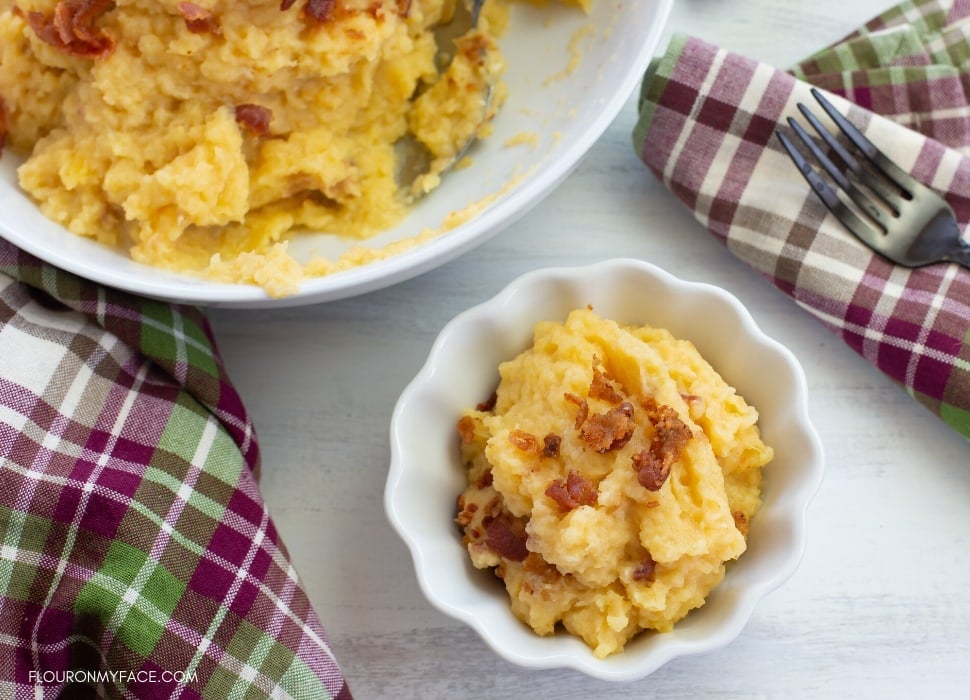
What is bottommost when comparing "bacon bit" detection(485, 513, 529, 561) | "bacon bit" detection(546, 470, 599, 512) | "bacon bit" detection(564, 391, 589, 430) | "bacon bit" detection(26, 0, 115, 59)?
"bacon bit" detection(485, 513, 529, 561)

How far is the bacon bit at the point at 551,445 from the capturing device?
1.61 m

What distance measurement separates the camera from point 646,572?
1577mm

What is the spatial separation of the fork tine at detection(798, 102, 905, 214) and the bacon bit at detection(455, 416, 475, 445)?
3.19ft

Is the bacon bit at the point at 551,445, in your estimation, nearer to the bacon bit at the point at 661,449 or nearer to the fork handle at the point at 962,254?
the bacon bit at the point at 661,449

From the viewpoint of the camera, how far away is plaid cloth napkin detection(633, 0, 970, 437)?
6.28ft

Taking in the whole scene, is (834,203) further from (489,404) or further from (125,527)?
(125,527)

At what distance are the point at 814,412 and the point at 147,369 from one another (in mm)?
1446

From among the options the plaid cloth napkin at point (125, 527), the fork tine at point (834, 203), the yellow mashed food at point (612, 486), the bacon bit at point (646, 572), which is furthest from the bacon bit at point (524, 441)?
the fork tine at point (834, 203)

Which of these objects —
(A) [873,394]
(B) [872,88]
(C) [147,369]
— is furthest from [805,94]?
(C) [147,369]

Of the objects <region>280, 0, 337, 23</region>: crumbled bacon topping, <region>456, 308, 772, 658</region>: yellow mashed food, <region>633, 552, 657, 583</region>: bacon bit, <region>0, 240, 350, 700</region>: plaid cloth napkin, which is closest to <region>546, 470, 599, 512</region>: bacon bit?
<region>456, 308, 772, 658</region>: yellow mashed food

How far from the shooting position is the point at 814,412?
6.64 ft

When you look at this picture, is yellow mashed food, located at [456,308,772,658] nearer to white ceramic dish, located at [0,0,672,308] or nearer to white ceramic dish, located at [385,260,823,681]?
white ceramic dish, located at [385,260,823,681]

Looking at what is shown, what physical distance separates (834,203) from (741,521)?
0.73m

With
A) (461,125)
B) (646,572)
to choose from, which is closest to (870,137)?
(461,125)
